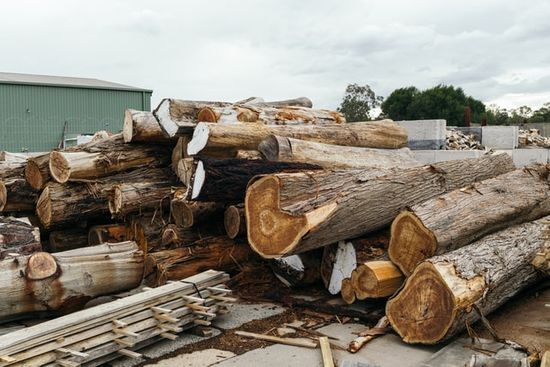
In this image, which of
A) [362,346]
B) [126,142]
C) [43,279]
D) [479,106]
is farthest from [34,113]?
[479,106]

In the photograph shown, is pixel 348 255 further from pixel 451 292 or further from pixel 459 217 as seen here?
pixel 451 292

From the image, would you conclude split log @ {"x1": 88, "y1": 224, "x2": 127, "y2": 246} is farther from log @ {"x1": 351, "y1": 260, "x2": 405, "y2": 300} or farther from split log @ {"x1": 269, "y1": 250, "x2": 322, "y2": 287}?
log @ {"x1": 351, "y1": 260, "x2": 405, "y2": 300}

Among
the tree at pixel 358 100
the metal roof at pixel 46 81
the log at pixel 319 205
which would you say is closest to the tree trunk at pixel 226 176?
the log at pixel 319 205

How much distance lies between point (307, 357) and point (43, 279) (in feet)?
8.47

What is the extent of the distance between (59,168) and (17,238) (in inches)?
54.1

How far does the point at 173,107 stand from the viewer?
23.7ft

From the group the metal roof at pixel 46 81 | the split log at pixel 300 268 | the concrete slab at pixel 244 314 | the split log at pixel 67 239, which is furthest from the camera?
the metal roof at pixel 46 81

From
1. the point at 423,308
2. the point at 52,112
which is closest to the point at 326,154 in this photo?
the point at 423,308

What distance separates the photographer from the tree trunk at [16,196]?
7.42m

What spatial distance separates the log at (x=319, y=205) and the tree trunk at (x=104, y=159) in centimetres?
268

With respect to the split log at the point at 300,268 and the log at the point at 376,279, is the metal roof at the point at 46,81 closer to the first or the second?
the split log at the point at 300,268

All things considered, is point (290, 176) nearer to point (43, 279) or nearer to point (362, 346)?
point (362, 346)

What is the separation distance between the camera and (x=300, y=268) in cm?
638

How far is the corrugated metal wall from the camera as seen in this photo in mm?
26250
